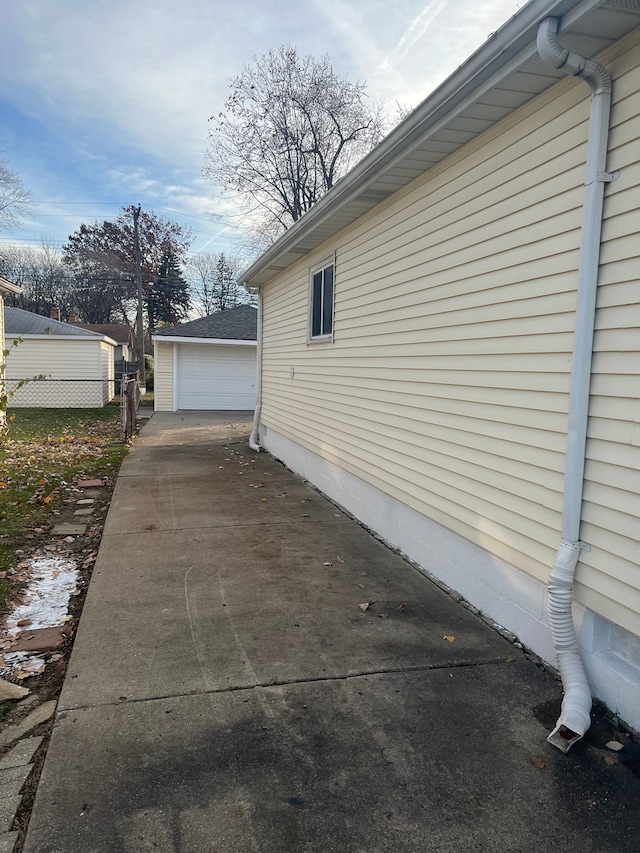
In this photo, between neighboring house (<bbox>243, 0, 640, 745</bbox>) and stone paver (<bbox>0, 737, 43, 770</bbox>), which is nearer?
stone paver (<bbox>0, 737, 43, 770</bbox>)

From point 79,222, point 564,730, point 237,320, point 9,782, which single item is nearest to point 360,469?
point 564,730

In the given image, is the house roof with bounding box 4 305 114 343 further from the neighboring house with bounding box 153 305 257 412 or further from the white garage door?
the white garage door

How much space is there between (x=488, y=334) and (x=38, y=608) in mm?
3472

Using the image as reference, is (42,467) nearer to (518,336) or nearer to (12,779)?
(12,779)

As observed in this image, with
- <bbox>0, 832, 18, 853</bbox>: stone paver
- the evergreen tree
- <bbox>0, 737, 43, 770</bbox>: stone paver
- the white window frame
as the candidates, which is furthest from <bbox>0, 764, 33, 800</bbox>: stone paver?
the evergreen tree

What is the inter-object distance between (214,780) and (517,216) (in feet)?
10.6

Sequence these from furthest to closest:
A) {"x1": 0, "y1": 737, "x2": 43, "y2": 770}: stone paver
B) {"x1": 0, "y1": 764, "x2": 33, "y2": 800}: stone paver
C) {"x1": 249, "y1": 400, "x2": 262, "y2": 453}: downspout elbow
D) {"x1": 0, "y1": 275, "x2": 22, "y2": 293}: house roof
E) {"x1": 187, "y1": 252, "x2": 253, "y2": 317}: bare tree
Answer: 1. {"x1": 187, "y1": 252, "x2": 253, "y2": 317}: bare tree
2. {"x1": 0, "y1": 275, "x2": 22, "y2": 293}: house roof
3. {"x1": 249, "y1": 400, "x2": 262, "y2": 453}: downspout elbow
4. {"x1": 0, "y1": 737, "x2": 43, "y2": 770}: stone paver
5. {"x1": 0, "y1": 764, "x2": 33, "y2": 800}: stone paver

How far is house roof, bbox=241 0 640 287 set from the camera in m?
2.37

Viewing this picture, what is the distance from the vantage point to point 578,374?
262 cm

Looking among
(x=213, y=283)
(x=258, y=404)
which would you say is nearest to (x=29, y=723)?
(x=258, y=404)

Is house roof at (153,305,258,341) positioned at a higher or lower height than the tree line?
lower

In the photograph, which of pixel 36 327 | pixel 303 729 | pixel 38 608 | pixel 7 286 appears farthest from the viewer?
pixel 36 327

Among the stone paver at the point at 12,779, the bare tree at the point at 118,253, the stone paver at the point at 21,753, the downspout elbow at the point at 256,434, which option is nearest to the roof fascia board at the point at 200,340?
the downspout elbow at the point at 256,434

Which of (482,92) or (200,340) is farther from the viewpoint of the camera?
(200,340)
